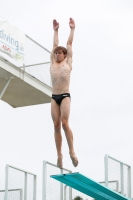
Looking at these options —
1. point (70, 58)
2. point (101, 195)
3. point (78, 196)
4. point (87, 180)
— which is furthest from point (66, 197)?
point (70, 58)

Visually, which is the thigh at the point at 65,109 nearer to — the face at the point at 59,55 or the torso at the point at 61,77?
the torso at the point at 61,77

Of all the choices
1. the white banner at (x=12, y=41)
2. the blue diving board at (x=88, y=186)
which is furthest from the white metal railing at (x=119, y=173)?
the white banner at (x=12, y=41)

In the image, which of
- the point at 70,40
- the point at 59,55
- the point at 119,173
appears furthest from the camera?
A: the point at 119,173

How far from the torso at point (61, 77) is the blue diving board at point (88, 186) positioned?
201 centimetres

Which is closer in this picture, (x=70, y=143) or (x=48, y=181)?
(x=70, y=143)

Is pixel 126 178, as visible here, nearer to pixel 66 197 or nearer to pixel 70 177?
pixel 66 197

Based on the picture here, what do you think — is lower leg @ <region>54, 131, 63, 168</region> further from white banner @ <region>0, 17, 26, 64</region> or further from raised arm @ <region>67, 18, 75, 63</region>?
white banner @ <region>0, 17, 26, 64</region>

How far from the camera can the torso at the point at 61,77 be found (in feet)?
77.2

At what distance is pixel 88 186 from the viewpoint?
2616 centimetres

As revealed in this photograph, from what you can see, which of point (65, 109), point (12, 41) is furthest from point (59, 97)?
point (12, 41)

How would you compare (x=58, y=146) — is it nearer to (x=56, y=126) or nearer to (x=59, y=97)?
(x=56, y=126)

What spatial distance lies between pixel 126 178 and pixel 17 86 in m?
5.80

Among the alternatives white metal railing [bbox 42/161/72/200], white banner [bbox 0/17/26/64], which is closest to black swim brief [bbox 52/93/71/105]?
white metal railing [bbox 42/161/72/200]

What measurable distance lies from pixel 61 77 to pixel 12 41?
9.50 m
